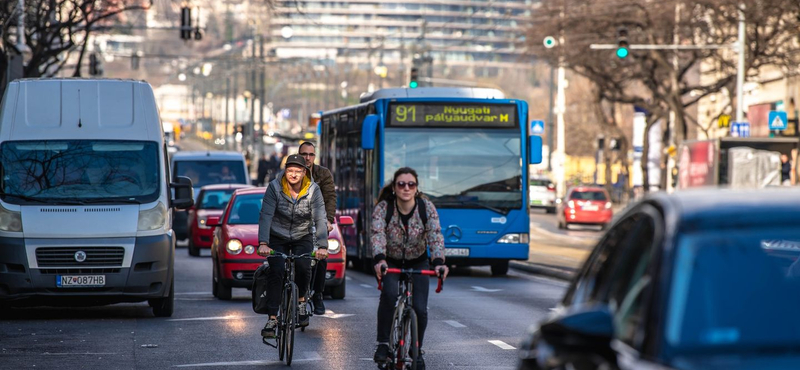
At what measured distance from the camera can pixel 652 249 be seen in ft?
15.8

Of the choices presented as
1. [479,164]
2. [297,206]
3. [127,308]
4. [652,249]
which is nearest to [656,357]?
[652,249]

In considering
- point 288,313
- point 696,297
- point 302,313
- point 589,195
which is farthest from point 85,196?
point 589,195

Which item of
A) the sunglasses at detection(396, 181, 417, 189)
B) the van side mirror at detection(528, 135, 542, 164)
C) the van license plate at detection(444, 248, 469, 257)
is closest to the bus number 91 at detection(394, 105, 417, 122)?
the van side mirror at detection(528, 135, 542, 164)

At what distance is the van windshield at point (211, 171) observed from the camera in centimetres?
3453

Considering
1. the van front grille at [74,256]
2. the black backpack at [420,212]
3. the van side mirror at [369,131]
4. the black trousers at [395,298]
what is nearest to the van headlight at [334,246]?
the van front grille at [74,256]

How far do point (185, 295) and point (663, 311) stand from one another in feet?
52.3

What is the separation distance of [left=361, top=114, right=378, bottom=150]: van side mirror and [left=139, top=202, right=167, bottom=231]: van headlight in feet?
23.1

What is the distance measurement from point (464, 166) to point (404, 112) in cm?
124

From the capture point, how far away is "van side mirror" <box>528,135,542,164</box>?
77.9ft

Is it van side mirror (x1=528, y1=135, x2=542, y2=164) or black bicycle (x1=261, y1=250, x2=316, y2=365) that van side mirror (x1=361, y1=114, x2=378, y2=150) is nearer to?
van side mirror (x1=528, y1=135, x2=542, y2=164)

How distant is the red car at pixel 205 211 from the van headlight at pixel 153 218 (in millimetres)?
13284

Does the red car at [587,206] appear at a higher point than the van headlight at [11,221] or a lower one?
lower

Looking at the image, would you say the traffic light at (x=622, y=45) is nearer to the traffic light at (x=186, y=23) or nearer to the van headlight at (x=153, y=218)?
the traffic light at (x=186, y=23)

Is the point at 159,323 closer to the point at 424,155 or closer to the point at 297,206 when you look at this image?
the point at 297,206
